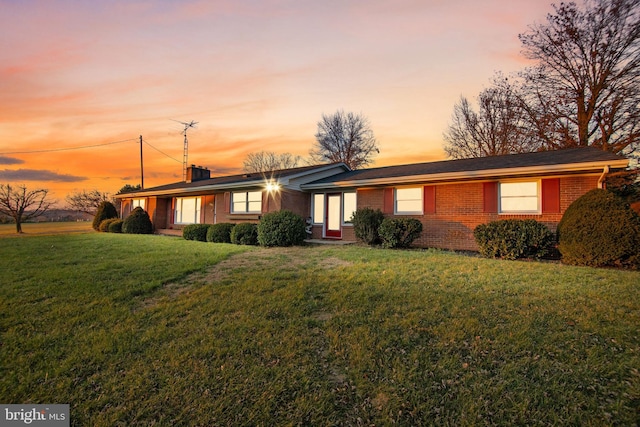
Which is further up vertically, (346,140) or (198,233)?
(346,140)

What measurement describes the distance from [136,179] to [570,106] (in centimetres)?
3709

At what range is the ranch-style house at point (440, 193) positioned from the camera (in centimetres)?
946

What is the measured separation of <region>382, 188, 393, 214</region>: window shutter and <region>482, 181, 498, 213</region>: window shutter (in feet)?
11.1

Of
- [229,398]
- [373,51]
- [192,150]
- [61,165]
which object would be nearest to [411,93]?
[373,51]

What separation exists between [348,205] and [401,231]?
368 centimetres

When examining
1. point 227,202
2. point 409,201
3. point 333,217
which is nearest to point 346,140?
point 227,202

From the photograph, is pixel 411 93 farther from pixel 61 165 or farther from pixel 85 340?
pixel 61 165

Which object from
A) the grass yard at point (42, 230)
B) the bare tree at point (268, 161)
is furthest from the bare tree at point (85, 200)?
the bare tree at point (268, 161)

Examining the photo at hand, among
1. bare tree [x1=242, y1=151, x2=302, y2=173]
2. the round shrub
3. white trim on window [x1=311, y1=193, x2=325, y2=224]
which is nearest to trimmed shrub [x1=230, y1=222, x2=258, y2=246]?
white trim on window [x1=311, y1=193, x2=325, y2=224]

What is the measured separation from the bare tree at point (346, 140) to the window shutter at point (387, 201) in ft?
71.9

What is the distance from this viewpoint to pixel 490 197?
10.5m

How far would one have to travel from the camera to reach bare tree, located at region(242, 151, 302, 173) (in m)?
44.3

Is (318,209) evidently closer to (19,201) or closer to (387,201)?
(387,201)

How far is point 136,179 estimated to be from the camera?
32.2 metres
